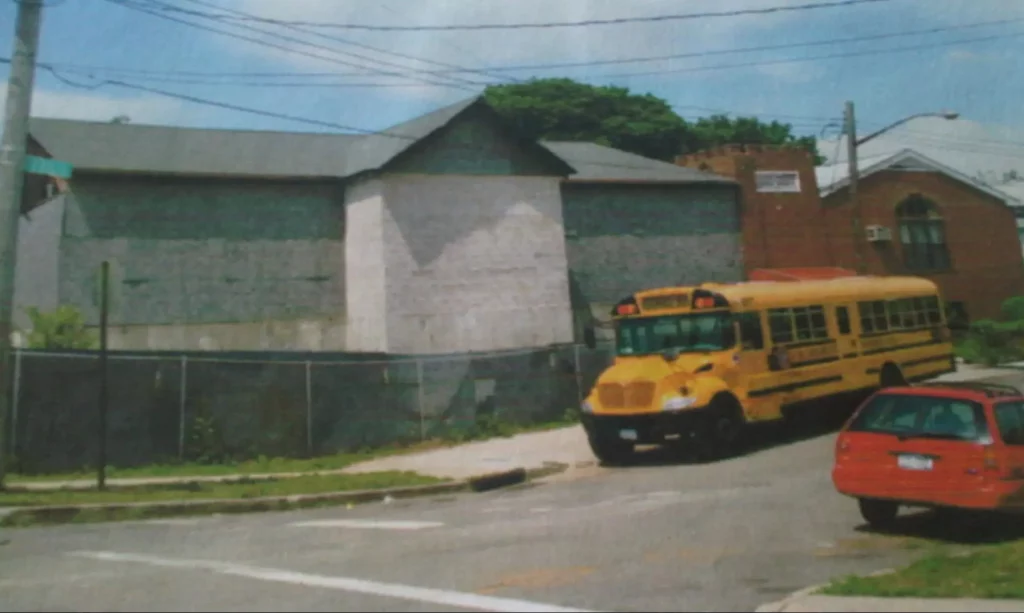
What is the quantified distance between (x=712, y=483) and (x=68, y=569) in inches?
351

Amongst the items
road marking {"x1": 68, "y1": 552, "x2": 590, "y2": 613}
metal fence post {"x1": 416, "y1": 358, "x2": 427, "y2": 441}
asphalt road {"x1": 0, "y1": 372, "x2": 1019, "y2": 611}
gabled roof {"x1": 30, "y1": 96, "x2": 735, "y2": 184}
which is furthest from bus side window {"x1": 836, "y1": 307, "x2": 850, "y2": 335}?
road marking {"x1": 68, "y1": 552, "x2": 590, "y2": 613}

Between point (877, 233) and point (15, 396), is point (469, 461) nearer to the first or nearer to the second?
point (15, 396)

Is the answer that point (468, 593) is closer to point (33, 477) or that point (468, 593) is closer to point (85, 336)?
point (33, 477)

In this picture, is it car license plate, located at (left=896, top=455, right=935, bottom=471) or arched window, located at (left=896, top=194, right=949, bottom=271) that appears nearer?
car license plate, located at (left=896, top=455, right=935, bottom=471)

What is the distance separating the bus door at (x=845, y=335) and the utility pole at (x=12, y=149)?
1488cm

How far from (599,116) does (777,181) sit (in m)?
21.5

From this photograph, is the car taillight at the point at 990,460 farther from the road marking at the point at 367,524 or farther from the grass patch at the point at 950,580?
the road marking at the point at 367,524

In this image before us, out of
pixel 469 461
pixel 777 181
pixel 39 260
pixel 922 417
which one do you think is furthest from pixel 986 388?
pixel 777 181

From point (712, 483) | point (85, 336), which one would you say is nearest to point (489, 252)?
point (85, 336)

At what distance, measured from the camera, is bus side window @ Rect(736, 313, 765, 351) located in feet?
61.2

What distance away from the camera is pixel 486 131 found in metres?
31.9

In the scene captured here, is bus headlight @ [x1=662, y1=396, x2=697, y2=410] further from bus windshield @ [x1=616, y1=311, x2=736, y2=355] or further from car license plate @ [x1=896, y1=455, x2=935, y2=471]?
car license plate @ [x1=896, y1=455, x2=935, y2=471]

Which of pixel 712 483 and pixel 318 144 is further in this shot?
pixel 318 144

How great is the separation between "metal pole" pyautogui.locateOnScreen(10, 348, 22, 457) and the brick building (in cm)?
2519
